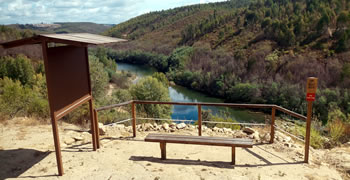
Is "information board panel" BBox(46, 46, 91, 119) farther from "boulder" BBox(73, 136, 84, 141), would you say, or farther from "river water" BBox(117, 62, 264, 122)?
"river water" BBox(117, 62, 264, 122)

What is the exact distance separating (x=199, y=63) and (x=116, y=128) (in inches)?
1776

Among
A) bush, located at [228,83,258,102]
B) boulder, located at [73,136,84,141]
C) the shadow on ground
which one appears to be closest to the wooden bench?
boulder, located at [73,136,84,141]

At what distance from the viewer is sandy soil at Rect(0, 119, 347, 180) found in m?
4.58

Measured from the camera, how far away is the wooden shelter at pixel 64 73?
4.14 metres

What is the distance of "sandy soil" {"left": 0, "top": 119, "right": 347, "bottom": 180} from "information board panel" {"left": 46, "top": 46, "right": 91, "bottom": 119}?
46.0 inches

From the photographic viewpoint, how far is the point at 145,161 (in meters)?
5.15

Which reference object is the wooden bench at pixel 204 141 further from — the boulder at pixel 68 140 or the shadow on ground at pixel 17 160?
the shadow on ground at pixel 17 160

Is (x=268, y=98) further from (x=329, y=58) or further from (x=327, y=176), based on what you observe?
(x=327, y=176)

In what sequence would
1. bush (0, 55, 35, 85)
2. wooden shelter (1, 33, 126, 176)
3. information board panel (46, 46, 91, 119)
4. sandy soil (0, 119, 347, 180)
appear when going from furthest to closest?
bush (0, 55, 35, 85) → sandy soil (0, 119, 347, 180) → information board panel (46, 46, 91, 119) → wooden shelter (1, 33, 126, 176)

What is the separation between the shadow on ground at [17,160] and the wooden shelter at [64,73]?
3.07 ft

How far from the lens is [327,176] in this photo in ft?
14.9

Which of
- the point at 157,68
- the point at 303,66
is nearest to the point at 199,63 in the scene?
the point at 157,68

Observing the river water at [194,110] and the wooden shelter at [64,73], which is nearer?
the wooden shelter at [64,73]

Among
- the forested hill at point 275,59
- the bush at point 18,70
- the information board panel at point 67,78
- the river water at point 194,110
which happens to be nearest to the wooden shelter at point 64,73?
the information board panel at point 67,78
